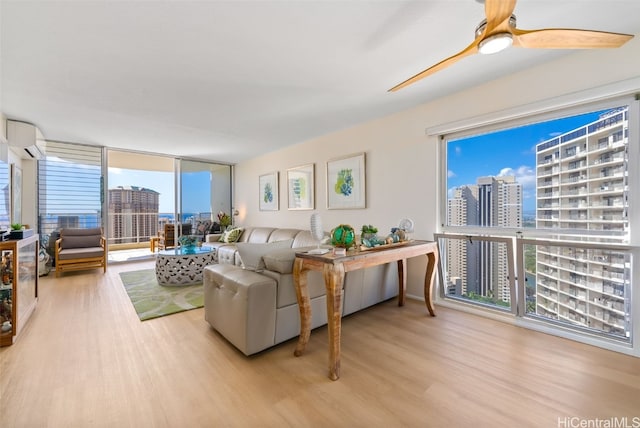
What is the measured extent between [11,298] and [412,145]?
422 centimetres

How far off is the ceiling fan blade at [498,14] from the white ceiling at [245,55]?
1.31 ft

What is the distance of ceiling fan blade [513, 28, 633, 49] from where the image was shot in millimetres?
1326

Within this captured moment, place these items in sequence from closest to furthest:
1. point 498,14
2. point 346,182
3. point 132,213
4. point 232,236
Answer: point 498,14 < point 346,182 < point 232,236 < point 132,213

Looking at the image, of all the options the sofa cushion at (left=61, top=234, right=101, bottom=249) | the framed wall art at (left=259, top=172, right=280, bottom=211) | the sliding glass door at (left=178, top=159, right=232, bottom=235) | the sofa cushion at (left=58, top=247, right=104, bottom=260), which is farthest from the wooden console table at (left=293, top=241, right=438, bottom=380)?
the sliding glass door at (left=178, top=159, right=232, bottom=235)

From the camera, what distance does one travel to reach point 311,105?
3045mm

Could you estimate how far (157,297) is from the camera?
127 inches

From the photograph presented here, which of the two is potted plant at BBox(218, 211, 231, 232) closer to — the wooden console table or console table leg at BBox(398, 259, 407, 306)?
console table leg at BBox(398, 259, 407, 306)

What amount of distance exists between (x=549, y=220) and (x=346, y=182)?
2.38 metres

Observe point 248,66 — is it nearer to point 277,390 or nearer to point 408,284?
point 277,390

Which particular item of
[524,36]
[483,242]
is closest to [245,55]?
[524,36]

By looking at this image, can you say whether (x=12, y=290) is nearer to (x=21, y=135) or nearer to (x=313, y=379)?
(x=21, y=135)

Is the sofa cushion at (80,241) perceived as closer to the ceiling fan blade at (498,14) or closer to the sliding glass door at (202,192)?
the sliding glass door at (202,192)

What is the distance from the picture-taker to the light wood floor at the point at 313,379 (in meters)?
1.36

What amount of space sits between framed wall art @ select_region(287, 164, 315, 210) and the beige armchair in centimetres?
346
